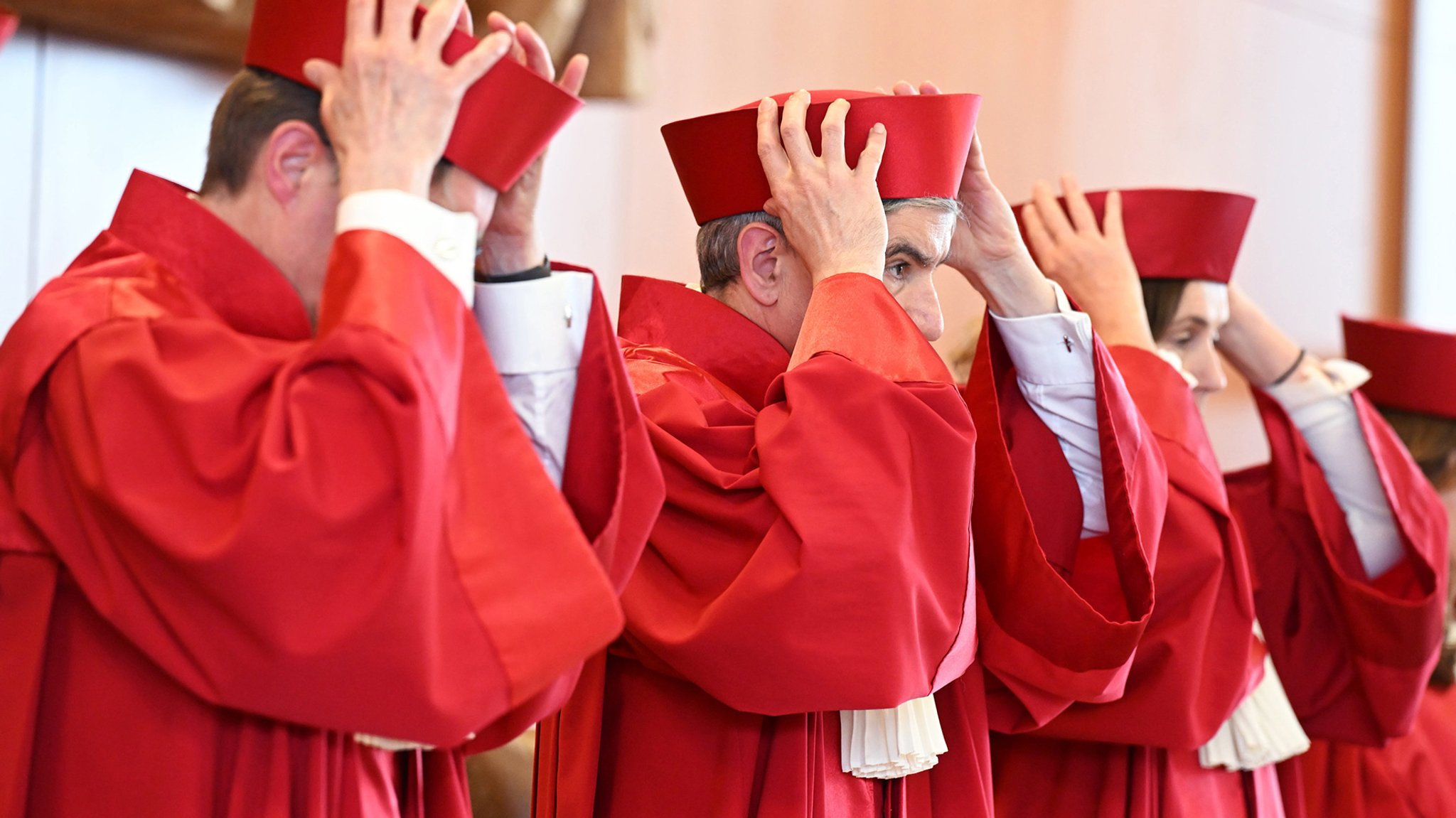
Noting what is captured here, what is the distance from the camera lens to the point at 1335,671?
3.06 meters

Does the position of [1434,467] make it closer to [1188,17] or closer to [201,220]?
[1188,17]

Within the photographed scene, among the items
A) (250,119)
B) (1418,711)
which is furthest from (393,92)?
(1418,711)

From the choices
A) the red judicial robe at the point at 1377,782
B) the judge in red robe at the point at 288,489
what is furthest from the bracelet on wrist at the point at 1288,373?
the judge in red robe at the point at 288,489

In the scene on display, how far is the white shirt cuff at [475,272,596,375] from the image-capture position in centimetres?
164

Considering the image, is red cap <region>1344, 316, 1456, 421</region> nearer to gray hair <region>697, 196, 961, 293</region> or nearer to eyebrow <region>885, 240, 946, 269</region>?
gray hair <region>697, 196, 961, 293</region>

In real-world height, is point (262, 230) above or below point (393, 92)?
below

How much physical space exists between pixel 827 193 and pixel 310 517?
98 cm

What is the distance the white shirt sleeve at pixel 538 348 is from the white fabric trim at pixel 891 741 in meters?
0.63

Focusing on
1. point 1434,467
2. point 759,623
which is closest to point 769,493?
point 759,623

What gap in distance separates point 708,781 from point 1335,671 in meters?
1.66

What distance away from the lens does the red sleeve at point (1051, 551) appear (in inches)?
85.8

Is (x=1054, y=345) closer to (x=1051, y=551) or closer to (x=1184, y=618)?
(x=1051, y=551)

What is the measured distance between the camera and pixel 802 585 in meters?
1.78

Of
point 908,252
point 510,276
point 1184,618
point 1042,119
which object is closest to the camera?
point 510,276
